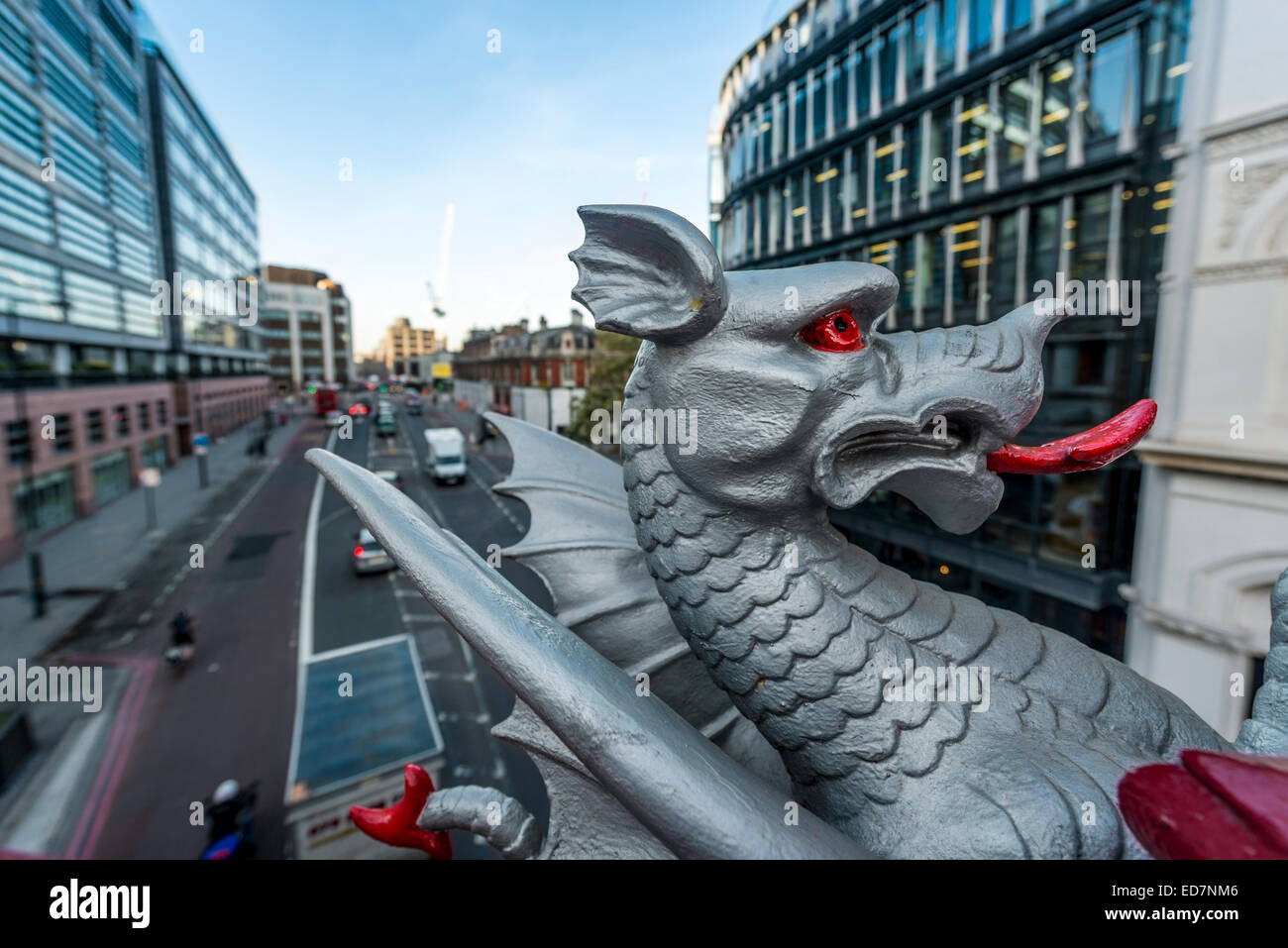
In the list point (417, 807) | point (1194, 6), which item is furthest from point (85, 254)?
point (1194, 6)

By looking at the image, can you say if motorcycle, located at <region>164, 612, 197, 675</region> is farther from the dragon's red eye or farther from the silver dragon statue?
the dragon's red eye

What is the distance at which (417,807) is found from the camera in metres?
2.39

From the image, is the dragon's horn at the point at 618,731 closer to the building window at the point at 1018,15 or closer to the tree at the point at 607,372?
the building window at the point at 1018,15

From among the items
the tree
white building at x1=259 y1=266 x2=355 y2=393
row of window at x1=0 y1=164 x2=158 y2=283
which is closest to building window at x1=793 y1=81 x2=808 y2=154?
the tree

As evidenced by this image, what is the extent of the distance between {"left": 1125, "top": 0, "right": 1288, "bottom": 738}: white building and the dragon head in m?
7.93

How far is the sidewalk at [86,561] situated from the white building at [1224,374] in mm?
19638

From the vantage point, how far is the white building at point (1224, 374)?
7.05m

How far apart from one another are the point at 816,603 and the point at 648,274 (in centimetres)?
121

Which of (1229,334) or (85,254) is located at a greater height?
(85,254)

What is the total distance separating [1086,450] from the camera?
187 centimetres
